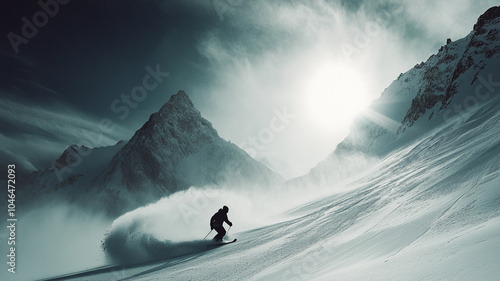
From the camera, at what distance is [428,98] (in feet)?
208

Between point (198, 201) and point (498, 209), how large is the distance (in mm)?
35045

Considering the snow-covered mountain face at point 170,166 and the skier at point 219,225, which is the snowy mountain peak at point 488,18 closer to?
the skier at point 219,225

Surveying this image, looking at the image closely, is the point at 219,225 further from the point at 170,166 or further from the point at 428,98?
the point at 170,166

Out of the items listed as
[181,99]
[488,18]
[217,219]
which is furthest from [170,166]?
[217,219]

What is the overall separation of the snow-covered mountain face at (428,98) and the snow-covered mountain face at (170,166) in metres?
81.6

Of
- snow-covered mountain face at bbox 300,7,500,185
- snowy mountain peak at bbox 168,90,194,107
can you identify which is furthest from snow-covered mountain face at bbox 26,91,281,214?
snow-covered mountain face at bbox 300,7,500,185

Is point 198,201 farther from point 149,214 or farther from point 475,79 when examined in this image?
point 475,79

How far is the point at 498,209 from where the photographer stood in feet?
10.7

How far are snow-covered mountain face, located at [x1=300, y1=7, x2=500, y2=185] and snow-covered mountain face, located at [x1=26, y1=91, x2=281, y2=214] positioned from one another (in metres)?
81.6

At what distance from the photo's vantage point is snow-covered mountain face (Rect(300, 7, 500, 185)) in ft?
145

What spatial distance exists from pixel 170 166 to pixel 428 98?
13569cm

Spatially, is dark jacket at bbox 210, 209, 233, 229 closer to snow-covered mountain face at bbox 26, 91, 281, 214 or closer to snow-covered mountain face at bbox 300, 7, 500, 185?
snow-covered mountain face at bbox 300, 7, 500, 185

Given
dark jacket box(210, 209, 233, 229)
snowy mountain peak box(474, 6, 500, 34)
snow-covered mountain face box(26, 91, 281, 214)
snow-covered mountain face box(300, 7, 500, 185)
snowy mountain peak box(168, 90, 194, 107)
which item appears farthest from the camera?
snowy mountain peak box(168, 90, 194, 107)

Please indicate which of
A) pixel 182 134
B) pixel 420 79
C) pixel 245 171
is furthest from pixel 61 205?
pixel 420 79
